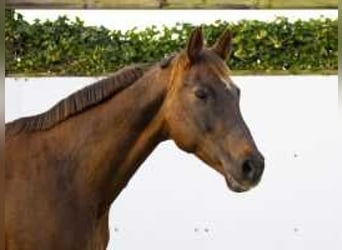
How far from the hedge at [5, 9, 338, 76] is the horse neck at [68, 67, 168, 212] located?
6.24ft

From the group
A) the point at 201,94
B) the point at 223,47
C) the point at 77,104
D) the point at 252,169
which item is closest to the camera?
the point at 252,169

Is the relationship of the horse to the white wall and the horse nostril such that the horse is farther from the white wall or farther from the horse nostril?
the white wall

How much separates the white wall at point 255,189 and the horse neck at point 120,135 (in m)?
1.79

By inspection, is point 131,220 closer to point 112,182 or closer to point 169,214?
point 169,214

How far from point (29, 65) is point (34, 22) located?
234 millimetres

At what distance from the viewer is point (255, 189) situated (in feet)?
16.5


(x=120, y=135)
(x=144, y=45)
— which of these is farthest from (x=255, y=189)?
(x=120, y=135)

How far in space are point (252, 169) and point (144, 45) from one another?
7.44 feet

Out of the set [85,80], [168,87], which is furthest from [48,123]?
[85,80]

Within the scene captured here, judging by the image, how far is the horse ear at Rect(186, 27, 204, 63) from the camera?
10.5 feet

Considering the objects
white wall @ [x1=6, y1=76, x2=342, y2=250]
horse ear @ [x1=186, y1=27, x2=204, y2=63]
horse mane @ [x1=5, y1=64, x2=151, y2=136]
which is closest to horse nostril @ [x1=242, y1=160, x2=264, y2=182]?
horse ear @ [x1=186, y1=27, x2=204, y2=63]

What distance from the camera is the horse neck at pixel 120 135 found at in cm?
324

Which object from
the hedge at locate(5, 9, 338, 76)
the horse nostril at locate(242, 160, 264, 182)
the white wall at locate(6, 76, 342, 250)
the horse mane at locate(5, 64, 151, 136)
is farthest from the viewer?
the hedge at locate(5, 9, 338, 76)

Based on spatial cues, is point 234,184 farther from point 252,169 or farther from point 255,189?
point 255,189
